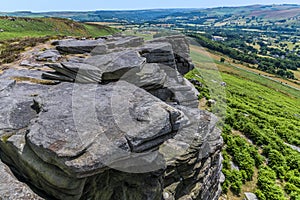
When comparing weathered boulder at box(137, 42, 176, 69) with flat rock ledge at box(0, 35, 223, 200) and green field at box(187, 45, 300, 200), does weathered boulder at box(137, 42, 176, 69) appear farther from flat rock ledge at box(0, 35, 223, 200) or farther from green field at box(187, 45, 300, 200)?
green field at box(187, 45, 300, 200)

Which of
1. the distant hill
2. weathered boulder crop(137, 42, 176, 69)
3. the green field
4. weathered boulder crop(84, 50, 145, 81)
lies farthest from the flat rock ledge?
the distant hill

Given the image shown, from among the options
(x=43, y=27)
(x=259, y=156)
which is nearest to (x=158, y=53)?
(x=259, y=156)

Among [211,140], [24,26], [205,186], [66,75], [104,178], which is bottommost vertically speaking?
[24,26]

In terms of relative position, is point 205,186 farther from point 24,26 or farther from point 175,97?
point 24,26

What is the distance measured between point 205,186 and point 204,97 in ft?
67.2

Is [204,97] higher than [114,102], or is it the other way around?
[114,102]

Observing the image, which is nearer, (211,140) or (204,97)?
(211,140)

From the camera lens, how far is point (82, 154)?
9.62 meters

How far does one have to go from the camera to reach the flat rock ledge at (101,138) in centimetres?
995

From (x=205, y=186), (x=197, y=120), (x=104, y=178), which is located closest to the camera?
(x=104, y=178)

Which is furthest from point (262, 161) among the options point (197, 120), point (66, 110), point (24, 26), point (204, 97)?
point (24, 26)

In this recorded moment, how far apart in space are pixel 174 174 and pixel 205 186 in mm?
3424

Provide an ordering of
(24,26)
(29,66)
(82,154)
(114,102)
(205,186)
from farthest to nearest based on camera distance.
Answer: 1. (24,26)
2. (29,66)
3. (205,186)
4. (114,102)
5. (82,154)

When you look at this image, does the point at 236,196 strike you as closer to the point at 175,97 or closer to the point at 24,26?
the point at 175,97
